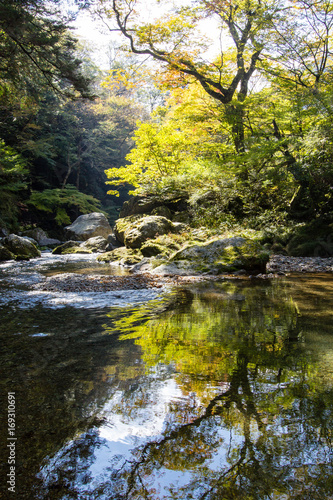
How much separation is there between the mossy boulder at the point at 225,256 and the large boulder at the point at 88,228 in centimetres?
1122

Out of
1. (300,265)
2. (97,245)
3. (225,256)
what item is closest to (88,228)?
(97,245)

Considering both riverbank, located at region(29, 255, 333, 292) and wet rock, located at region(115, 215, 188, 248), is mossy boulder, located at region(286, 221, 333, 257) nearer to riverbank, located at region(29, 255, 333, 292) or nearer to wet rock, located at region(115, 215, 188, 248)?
riverbank, located at region(29, 255, 333, 292)

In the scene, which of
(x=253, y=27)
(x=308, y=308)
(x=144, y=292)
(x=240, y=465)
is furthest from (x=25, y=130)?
(x=240, y=465)

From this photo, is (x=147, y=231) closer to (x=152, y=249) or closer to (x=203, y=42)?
(x=152, y=249)

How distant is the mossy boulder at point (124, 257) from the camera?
9.62m

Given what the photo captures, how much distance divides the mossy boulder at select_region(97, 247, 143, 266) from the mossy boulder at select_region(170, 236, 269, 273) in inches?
82.1

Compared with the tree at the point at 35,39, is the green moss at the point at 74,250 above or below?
below

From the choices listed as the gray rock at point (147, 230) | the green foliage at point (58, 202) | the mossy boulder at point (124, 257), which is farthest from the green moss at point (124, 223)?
the green foliage at point (58, 202)

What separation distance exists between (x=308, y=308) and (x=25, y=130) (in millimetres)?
21932

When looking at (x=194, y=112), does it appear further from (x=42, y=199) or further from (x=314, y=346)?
(x=42, y=199)

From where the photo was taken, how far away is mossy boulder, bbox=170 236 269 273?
7.04 meters

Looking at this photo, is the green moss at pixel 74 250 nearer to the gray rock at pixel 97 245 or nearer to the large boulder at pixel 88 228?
the gray rock at pixel 97 245

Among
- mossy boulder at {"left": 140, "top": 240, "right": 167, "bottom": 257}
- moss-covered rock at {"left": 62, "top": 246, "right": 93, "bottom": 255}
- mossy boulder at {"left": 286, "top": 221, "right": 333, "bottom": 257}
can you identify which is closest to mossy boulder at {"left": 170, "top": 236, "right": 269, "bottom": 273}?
mossy boulder at {"left": 140, "top": 240, "right": 167, "bottom": 257}

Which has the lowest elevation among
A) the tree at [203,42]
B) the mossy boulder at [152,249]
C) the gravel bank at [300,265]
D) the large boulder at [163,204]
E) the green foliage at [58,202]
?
the gravel bank at [300,265]
